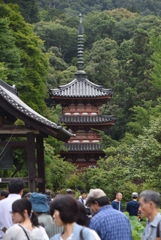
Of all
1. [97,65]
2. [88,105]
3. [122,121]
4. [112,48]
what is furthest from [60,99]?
[112,48]

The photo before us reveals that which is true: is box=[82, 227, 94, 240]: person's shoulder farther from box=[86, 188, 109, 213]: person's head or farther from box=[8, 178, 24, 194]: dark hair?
box=[8, 178, 24, 194]: dark hair

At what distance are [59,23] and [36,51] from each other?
5240 cm

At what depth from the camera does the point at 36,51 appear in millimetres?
34281

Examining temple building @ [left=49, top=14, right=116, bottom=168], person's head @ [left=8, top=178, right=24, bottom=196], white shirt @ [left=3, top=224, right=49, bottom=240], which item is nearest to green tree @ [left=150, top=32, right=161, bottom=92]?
temple building @ [left=49, top=14, right=116, bottom=168]

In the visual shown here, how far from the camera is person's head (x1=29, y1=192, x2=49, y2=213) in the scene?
6316 mm

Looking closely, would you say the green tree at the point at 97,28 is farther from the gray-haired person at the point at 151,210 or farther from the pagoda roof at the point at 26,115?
the gray-haired person at the point at 151,210

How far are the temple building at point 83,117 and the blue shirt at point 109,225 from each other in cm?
3338

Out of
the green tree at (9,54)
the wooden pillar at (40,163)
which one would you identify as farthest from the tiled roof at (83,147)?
the wooden pillar at (40,163)

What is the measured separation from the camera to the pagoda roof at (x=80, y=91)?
4003 centimetres

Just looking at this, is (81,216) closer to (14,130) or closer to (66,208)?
(66,208)

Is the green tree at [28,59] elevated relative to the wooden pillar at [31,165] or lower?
elevated

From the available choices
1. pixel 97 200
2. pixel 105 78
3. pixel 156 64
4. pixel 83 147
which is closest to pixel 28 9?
pixel 105 78

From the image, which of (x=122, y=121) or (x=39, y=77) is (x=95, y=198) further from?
(x=122, y=121)

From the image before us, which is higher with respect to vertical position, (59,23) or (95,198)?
(59,23)
